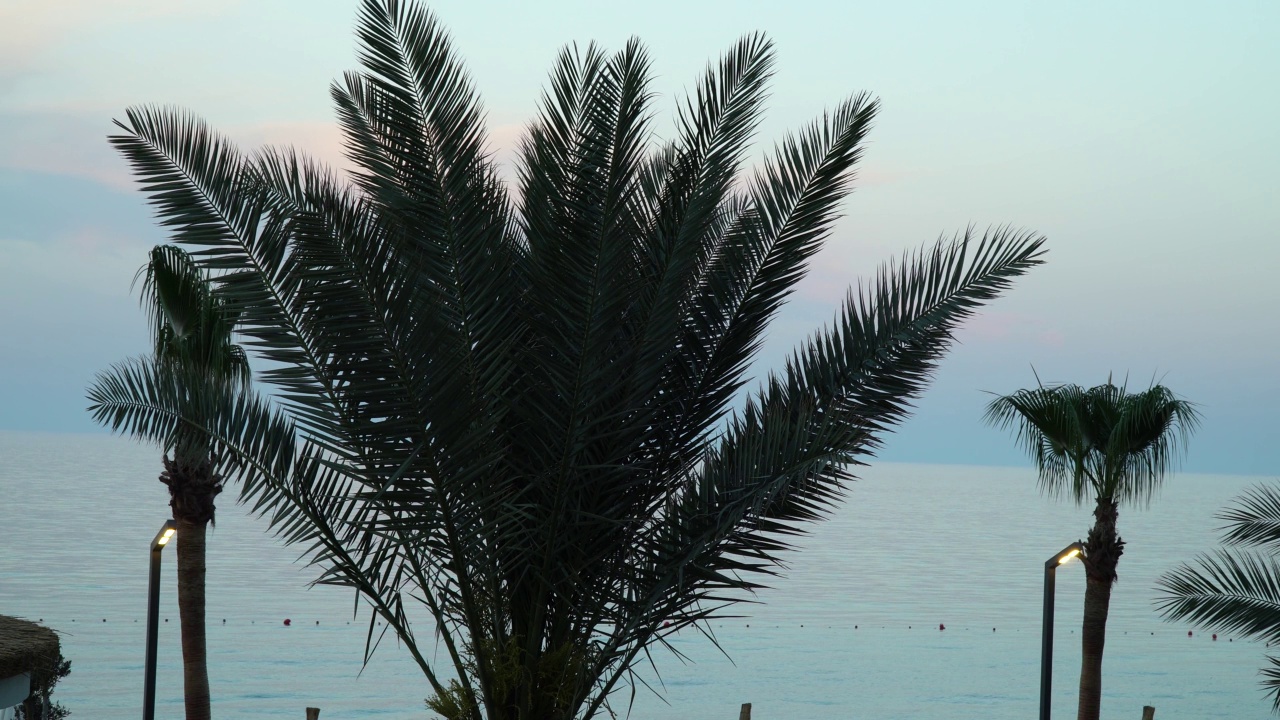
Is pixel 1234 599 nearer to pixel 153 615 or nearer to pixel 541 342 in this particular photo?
pixel 541 342

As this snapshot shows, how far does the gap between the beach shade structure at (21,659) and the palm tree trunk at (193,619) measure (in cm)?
462

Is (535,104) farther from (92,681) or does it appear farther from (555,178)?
(92,681)

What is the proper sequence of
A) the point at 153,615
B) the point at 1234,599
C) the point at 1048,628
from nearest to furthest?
1. the point at 1234,599
2. the point at 153,615
3. the point at 1048,628

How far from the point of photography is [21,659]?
227 inches

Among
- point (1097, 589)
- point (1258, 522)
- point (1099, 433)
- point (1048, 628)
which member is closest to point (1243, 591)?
point (1258, 522)

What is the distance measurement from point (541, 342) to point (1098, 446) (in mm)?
8291

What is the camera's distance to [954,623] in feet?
131

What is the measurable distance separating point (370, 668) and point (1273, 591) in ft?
86.3

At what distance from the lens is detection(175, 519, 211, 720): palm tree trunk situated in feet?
35.1

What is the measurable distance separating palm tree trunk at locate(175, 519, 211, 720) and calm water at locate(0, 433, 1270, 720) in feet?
47.6

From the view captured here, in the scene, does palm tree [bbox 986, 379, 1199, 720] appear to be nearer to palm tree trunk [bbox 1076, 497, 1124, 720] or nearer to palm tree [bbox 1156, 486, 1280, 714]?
palm tree trunk [bbox 1076, 497, 1124, 720]

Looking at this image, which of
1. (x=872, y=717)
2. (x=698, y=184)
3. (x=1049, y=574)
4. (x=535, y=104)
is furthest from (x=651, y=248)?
(x=872, y=717)

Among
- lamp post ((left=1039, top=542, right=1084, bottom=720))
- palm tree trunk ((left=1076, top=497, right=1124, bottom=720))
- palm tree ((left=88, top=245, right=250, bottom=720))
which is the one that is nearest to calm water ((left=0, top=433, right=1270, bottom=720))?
palm tree ((left=88, top=245, right=250, bottom=720))

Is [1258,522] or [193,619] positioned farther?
[193,619]
